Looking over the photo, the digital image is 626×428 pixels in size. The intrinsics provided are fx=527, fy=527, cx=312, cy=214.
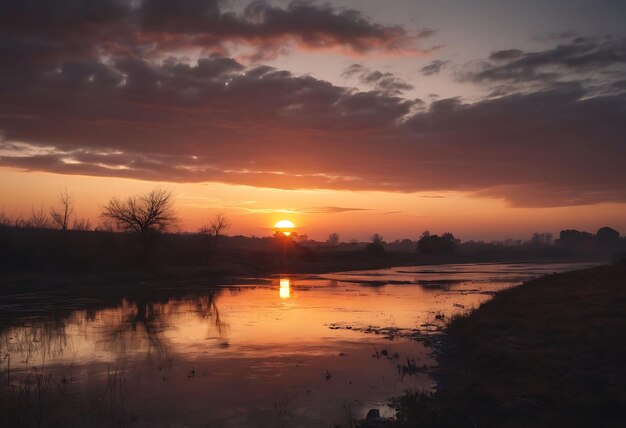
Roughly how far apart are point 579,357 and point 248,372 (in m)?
10.1

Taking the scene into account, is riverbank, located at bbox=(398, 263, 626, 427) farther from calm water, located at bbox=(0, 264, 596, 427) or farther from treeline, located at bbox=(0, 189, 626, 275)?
treeline, located at bbox=(0, 189, 626, 275)

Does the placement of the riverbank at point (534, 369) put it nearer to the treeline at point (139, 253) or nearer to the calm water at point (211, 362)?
the calm water at point (211, 362)

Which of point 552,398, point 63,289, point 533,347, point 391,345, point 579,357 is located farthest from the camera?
point 63,289

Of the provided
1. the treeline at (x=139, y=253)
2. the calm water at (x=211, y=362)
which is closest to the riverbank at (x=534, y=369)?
the calm water at (x=211, y=362)

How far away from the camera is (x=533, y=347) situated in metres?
17.8

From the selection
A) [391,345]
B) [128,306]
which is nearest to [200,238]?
[128,306]

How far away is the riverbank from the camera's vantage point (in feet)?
36.2

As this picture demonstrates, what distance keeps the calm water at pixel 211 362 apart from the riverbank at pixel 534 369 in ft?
4.48

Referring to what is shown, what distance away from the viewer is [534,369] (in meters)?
15.0

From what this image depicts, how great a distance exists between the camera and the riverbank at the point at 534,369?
1104 cm

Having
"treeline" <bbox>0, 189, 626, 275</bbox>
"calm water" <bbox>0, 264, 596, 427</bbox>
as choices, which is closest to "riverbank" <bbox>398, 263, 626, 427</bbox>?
"calm water" <bbox>0, 264, 596, 427</bbox>

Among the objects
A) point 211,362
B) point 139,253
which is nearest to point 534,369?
point 211,362

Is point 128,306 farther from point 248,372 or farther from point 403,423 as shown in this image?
point 403,423

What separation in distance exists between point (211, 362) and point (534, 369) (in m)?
10.6
